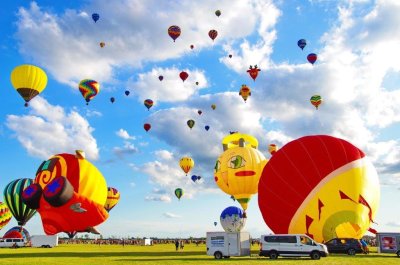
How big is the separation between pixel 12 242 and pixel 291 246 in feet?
121

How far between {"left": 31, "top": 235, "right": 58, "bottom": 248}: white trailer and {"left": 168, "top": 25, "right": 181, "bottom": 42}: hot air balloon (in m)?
25.8

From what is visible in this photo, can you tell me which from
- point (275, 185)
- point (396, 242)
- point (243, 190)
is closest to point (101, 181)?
point (243, 190)

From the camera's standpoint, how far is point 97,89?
4656 centimetres

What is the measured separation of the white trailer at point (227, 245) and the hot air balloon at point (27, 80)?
2458 cm

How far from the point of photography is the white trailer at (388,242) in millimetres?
32438

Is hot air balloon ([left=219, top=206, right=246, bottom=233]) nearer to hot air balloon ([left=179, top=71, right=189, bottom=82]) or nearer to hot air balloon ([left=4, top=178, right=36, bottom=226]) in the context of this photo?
hot air balloon ([left=179, top=71, right=189, bottom=82])

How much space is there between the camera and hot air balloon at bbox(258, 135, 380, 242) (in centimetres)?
2938

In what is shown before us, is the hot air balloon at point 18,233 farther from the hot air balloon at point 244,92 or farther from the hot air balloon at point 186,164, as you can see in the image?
the hot air balloon at point 244,92

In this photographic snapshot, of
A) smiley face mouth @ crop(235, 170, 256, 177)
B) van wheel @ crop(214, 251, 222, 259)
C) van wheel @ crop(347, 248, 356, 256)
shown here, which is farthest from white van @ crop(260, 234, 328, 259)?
smiley face mouth @ crop(235, 170, 256, 177)

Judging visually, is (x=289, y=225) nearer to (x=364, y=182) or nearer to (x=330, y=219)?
(x=330, y=219)

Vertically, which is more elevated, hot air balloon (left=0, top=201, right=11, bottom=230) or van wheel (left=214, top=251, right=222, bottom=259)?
hot air balloon (left=0, top=201, right=11, bottom=230)

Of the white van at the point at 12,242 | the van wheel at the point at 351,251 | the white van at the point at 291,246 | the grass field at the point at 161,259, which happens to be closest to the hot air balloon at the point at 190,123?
the white van at the point at 12,242

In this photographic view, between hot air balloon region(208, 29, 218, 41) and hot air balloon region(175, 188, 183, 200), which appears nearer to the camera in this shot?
hot air balloon region(208, 29, 218, 41)

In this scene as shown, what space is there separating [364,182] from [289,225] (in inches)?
241
